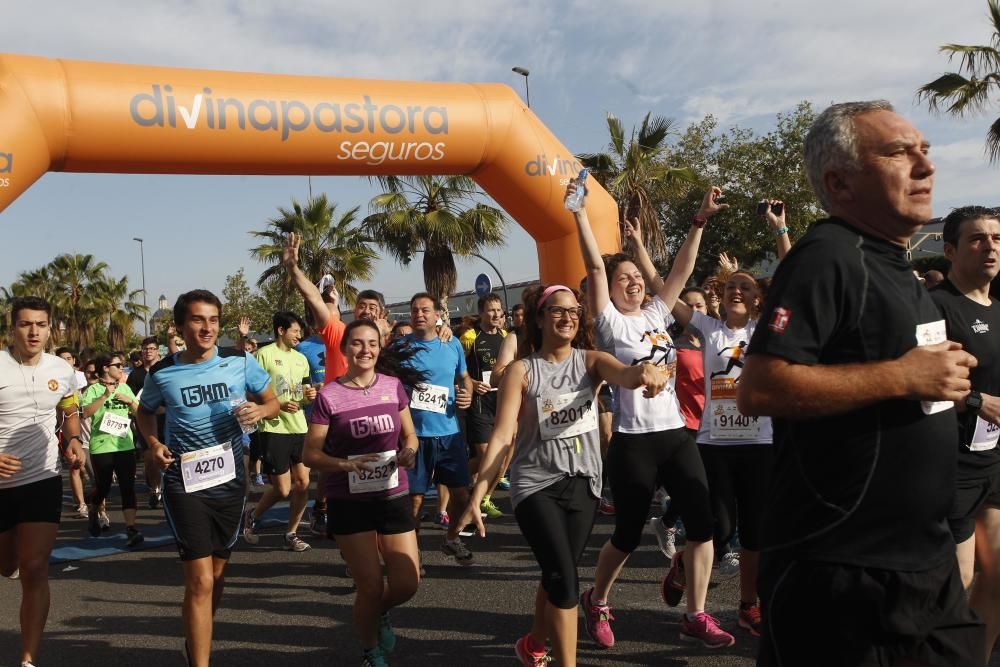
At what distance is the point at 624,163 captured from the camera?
21.2 m

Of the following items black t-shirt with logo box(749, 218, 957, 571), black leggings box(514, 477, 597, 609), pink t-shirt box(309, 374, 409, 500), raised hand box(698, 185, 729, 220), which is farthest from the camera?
raised hand box(698, 185, 729, 220)

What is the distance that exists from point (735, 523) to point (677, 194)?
672 inches

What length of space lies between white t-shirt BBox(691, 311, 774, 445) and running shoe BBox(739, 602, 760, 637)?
888mm

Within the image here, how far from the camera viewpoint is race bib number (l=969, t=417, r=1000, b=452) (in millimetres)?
3510

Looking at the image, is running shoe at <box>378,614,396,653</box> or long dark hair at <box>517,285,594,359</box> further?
running shoe at <box>378,614,396,653</box>

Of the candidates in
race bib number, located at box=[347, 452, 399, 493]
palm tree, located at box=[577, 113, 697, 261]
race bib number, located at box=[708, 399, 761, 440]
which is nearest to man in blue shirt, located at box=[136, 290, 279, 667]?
race bib number, located at box=[347, 452, 399, 493]

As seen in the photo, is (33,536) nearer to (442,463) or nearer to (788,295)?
(442,463)

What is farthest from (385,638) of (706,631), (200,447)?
(706,631)

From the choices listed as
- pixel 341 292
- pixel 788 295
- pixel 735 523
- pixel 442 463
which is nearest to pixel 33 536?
pixel 442 463

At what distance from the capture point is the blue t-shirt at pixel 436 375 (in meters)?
6.93

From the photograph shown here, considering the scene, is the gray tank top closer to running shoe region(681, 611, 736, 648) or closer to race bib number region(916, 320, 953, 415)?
running shoe region(681, 611, 736, 648)

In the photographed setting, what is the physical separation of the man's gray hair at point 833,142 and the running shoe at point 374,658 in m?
3.18

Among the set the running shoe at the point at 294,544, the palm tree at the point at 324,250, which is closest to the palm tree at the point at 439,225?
the palm tree at the point at 324,250

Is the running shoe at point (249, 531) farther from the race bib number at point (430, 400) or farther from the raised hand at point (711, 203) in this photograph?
the raised hand at point (711, 203)
